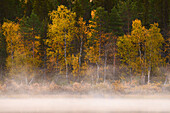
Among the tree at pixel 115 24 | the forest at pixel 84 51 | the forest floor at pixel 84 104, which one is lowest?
the forest floor at pixel 84 104

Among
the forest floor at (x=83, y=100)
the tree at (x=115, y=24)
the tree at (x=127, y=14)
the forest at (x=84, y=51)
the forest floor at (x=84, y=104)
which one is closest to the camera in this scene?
the forest floor at (x=84, y=104)

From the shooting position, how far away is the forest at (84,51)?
30.5m

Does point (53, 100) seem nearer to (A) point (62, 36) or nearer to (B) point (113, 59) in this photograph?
(A) point (62, 36)

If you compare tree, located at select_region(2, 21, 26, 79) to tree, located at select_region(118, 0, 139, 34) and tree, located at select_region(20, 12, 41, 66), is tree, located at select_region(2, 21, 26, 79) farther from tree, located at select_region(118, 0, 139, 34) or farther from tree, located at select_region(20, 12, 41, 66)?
tree, located at select_region(118, 0, 139, 34)

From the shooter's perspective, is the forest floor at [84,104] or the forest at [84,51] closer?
the forest floor at [84,104]

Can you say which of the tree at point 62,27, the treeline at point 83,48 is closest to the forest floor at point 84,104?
the treeline at point 83,48

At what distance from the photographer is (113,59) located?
3541cm

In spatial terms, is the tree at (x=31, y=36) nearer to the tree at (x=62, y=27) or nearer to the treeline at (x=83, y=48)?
the treeline at (x=83, y=48)

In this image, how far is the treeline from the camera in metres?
30.5

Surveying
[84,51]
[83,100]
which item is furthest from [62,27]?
[83,100]

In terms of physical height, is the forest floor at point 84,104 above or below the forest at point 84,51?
below

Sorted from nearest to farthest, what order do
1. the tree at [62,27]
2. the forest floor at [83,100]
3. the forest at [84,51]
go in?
the forest floor at [83,100]
the tree at [62,27]
the forest at [84,51]

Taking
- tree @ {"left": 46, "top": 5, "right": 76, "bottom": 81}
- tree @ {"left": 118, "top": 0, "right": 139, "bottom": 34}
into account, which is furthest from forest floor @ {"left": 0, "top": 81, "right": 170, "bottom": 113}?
tree @ {"left": 118, "top": 0, "right": 139, "bottom": 34}

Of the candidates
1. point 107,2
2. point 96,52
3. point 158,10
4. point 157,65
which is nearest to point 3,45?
point 96,52
